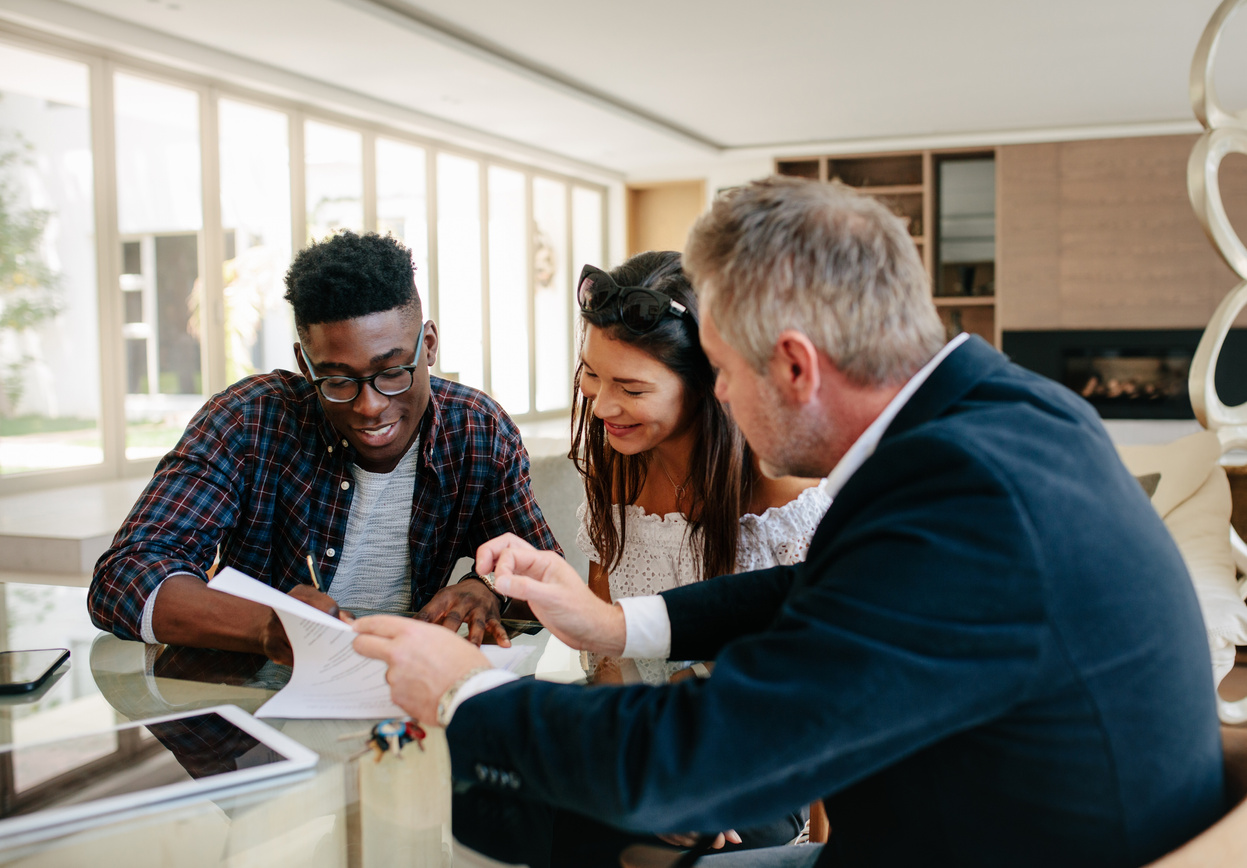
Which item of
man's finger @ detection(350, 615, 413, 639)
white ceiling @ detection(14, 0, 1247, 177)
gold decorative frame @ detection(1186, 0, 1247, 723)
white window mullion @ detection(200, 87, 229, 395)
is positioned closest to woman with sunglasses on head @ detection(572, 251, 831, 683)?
man's finger @ detection(350, 615, 413, 639)

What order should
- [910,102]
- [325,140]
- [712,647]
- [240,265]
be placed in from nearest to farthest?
[712,647]
[240,265]
[325,140]
[910,102]

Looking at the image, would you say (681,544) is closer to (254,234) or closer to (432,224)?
(254,234)

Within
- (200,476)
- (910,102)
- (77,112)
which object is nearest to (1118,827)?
(200,476)

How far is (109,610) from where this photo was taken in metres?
1.51

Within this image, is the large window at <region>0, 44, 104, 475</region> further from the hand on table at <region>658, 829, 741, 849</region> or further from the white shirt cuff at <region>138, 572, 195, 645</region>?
the hand on table at <region>658, 829, 741, 849</region>

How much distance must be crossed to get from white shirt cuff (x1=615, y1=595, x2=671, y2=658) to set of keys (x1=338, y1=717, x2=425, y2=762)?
0.90 feet

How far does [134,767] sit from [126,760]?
3 cm

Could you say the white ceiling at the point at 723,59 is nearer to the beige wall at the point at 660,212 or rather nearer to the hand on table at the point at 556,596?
the beige wall at the point at 660,212

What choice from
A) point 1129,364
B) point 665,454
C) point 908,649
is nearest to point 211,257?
point 665,454

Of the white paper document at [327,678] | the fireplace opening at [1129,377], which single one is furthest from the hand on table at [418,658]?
the fireplace opening at [1129,377]

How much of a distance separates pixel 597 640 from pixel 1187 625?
67 centimetres

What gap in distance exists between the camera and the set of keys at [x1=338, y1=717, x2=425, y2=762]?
42.4 inches

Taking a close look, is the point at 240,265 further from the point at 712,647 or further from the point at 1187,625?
the point at 1187,625

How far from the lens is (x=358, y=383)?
5.56 feet
